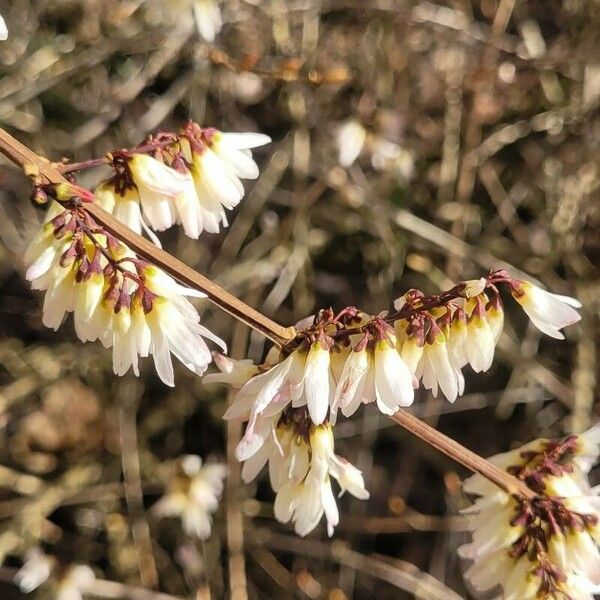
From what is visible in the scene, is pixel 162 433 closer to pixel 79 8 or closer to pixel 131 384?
pixel 131 384

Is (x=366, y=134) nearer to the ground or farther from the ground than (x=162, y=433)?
farther from the ground

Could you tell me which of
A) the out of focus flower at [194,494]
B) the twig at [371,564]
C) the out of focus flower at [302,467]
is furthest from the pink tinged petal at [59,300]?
the twig at [371,564]

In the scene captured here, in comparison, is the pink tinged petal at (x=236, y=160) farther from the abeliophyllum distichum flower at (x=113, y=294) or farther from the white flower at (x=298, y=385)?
the white flower at (x=298, y=385)

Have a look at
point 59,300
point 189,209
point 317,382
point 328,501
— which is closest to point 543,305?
point 317,382

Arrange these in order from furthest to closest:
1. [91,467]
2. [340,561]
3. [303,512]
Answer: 1. [91,467]
2. [340,561]
3. [303,512]

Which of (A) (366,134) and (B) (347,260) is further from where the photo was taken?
(B) (347,260)

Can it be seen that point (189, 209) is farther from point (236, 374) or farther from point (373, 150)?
point (373, 150)

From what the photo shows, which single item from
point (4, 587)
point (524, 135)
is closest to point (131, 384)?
point (4, 587)

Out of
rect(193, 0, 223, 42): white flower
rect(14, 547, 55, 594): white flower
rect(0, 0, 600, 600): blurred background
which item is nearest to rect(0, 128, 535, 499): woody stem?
rect(193, 0, 223, 42): white flower
